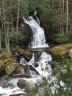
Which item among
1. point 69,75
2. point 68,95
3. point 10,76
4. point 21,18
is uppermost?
point 69,75

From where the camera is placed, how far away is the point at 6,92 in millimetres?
17469

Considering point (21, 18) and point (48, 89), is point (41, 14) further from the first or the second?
point (48, 89)

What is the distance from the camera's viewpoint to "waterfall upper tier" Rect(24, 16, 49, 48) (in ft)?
99.1

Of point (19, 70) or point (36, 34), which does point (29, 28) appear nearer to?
point (36, 34)

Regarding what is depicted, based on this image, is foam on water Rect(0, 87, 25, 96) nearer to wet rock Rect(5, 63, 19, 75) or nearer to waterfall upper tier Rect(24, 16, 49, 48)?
wet rock Rect(5, 63, 19, 75)

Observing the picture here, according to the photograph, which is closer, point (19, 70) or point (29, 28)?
point (19, 70)

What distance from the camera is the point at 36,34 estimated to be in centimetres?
3128

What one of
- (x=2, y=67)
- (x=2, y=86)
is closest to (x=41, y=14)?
(x=2, y=67)

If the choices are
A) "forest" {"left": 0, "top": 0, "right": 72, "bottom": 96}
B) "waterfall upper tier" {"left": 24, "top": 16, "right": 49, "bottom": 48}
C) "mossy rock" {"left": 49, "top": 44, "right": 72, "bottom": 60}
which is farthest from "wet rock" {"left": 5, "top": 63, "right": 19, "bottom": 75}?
"waterfall upper tier" {"left": 24, "top": 16, "right": 49, "bottom": 48}

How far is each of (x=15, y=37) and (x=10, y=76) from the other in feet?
26.9

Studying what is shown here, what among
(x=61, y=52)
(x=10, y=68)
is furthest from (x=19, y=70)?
(x=61, y=52)

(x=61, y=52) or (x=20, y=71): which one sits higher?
(x=61, y=52)

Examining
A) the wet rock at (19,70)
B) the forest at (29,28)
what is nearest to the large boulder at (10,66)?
the wet rock at (19,70)

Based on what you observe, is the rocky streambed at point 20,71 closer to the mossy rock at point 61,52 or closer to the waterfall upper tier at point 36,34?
the mossy rock at point 61,52
